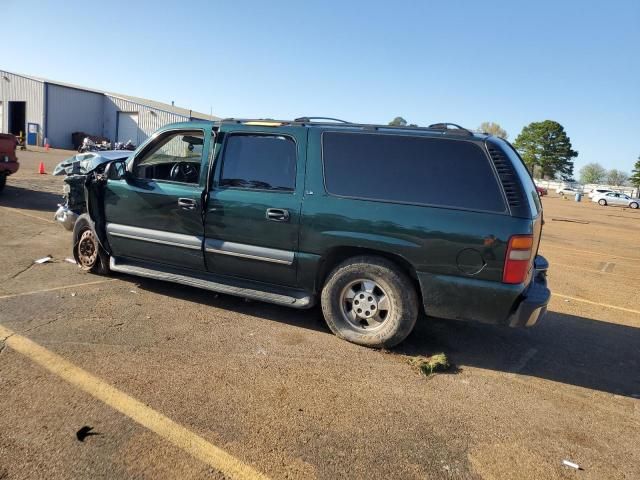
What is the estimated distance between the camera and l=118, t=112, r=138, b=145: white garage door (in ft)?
141

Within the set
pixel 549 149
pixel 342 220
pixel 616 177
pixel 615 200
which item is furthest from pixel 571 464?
pixel 616 177

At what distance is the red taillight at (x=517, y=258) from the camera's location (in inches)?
144

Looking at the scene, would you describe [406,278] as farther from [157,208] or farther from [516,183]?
[157,208]

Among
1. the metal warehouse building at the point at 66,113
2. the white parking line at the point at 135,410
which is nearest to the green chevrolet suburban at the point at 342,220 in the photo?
the white parking line at the point at 135,410

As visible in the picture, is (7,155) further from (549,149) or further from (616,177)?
(616,177)

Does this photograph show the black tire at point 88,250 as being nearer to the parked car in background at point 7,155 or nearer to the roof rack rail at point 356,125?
the roof rack rail at point 356,125

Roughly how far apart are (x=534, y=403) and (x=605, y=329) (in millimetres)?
2513

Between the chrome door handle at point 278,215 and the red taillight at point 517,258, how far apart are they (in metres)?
1.94

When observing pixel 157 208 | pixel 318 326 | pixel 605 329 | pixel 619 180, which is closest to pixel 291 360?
pixel 318 326

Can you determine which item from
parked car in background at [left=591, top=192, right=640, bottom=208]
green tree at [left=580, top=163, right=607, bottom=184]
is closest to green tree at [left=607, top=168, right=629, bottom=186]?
green tree at [left=580, top=163, right=607, bottom=184]

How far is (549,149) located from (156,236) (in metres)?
110

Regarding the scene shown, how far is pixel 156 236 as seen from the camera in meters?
5.00

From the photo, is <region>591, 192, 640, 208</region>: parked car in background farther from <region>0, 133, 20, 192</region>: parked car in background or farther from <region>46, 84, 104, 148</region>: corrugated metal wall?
<region>0, 133, 20, 192</region>: parked car in background

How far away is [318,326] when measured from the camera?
15.5ft
